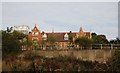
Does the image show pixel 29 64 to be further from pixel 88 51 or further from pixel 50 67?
pixel 88 51

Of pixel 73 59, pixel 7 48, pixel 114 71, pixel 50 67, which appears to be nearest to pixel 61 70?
pixel 50 67

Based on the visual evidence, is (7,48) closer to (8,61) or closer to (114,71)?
(8,61)

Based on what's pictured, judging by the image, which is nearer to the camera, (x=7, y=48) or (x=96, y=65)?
(x=96, y=65)

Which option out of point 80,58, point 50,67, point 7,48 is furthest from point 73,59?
point 7,48

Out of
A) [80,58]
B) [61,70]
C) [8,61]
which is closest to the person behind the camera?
[61,70]

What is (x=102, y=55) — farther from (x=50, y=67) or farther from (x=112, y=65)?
(x=50, y=67)

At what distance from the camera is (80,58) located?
18.1 m

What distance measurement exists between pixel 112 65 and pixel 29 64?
527cm

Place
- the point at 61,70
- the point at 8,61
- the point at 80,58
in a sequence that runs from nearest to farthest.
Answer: the point at 61,70, the point at 8,61, the point at 80,58

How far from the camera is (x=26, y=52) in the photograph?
18.6m

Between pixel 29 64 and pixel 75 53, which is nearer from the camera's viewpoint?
pixel 29 64

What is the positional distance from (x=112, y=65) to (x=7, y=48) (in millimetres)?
7511

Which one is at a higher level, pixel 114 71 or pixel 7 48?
pixel 7 48

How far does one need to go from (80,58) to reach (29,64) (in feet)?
12.3
